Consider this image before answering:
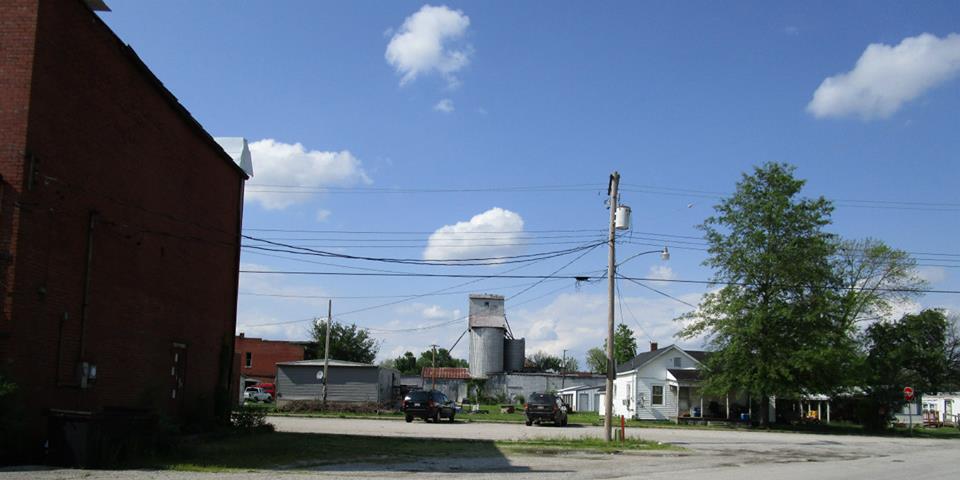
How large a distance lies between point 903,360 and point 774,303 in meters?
12.5

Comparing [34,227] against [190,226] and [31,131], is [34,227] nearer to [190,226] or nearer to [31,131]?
[31,131]

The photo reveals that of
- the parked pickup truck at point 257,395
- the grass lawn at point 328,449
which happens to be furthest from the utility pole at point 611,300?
the parked pickup truck at point 257,395

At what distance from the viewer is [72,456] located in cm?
1436

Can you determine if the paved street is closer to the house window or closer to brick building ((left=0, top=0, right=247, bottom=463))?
brick building ((left=0, top=0, right=247, bottom=463))

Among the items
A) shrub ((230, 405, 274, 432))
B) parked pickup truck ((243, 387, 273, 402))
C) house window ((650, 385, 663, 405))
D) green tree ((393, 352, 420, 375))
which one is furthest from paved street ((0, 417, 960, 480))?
green tree ((393, 352, 420, 375))

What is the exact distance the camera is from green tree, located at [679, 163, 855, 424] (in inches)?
1832

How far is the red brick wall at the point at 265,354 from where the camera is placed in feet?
278

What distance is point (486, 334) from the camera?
75.0 meters

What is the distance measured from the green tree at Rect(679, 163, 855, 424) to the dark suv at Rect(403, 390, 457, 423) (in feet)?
56.8

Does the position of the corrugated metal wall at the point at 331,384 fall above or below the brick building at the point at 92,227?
below

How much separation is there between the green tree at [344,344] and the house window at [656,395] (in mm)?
45604

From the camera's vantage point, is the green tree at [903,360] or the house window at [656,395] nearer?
the green tree at [903,360]

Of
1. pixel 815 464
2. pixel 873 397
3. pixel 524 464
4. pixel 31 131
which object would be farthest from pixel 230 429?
pixel 873 397

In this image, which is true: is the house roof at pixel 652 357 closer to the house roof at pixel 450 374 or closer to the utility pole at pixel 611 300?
the house roof at pixel 450 374
